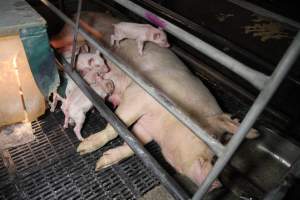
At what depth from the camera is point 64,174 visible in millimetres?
2539

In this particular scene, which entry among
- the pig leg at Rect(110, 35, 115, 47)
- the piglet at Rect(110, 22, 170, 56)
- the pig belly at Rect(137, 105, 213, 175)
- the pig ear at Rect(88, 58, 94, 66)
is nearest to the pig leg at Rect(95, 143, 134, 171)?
the pig belly at Rect(137, 105, 213, 175)

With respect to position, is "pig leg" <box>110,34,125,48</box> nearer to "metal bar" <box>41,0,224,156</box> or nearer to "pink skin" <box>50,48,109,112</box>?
"pink skin" <box>50,48,109,112</box>

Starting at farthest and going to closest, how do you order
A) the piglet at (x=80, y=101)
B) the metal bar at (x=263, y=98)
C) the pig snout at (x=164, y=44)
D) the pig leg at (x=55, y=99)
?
the pig snout at (x=164, y=44), the pig leg at (x=55, y=99), the piglet at (x=80, y=101), the metal bar at (x=263, y=98)

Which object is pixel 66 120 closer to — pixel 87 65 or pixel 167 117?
pixel 87 65

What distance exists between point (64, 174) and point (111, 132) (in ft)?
1.88

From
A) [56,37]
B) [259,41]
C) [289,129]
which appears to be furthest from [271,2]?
[56,37]

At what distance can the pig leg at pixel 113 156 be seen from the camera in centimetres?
260

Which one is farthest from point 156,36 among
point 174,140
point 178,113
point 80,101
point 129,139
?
point 178,113

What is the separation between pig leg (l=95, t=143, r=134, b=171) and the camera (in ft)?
8.54

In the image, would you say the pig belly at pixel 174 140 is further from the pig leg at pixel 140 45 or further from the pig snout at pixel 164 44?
the pig snout at pixel 164 44

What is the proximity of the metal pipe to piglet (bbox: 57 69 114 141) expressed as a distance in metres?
0.14

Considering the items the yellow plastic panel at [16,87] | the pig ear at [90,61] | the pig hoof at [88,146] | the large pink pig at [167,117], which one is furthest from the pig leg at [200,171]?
the yellow plastic panel at [16,87]

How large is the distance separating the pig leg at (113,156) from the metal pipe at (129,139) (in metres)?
0.36

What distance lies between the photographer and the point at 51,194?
7.78ft
